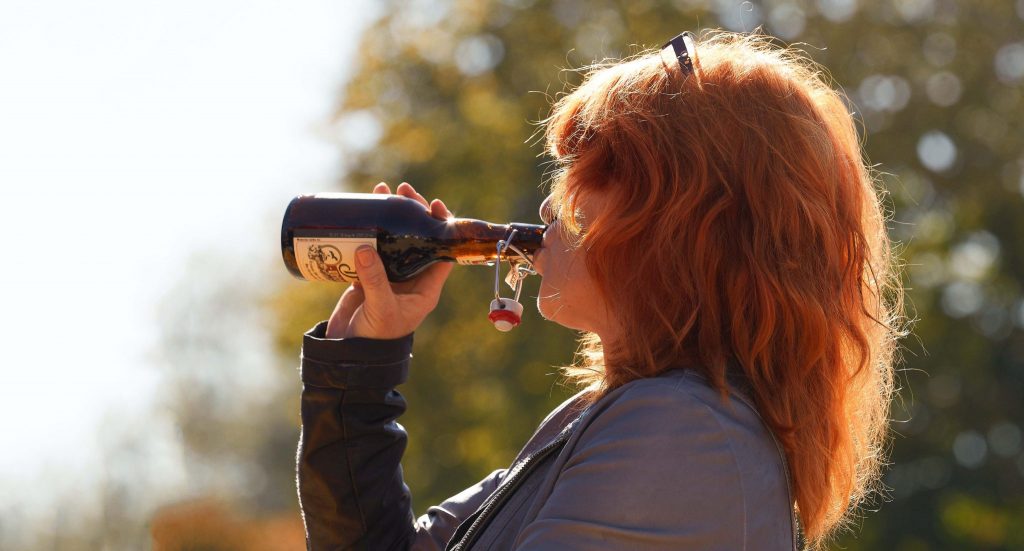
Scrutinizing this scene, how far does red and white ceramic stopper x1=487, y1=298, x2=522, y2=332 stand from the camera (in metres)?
2.02

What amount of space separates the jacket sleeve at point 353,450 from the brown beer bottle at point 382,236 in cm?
17

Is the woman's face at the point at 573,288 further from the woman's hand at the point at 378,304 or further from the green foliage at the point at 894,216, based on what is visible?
the green foliage at the point at 894,216

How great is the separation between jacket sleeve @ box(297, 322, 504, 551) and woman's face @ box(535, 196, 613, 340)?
47cm

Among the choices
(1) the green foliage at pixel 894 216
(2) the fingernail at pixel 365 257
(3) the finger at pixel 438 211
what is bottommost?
(1) the green foliage at pixel 894 216

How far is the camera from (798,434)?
1675 mm

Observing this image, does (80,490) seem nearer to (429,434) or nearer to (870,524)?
(429,434)

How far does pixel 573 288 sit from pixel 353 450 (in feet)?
2.07

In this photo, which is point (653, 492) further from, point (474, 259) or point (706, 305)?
point (474, 259)

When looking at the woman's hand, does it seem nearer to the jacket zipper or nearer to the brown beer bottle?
the brown beer bottle

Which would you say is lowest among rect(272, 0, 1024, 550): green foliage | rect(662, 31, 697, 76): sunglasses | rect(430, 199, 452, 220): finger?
rect(272, 0, 1024, 550): green foliage

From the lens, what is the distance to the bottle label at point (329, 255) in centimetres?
222

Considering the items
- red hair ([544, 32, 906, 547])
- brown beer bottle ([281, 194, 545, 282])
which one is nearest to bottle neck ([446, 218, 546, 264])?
brown beer bottle ([281, 194, 545, 282])

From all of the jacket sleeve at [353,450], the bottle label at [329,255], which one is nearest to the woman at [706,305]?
the jacket sleeve at [353,450]

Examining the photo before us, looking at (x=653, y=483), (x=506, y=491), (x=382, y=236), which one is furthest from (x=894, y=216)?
(x=653, y=483)
